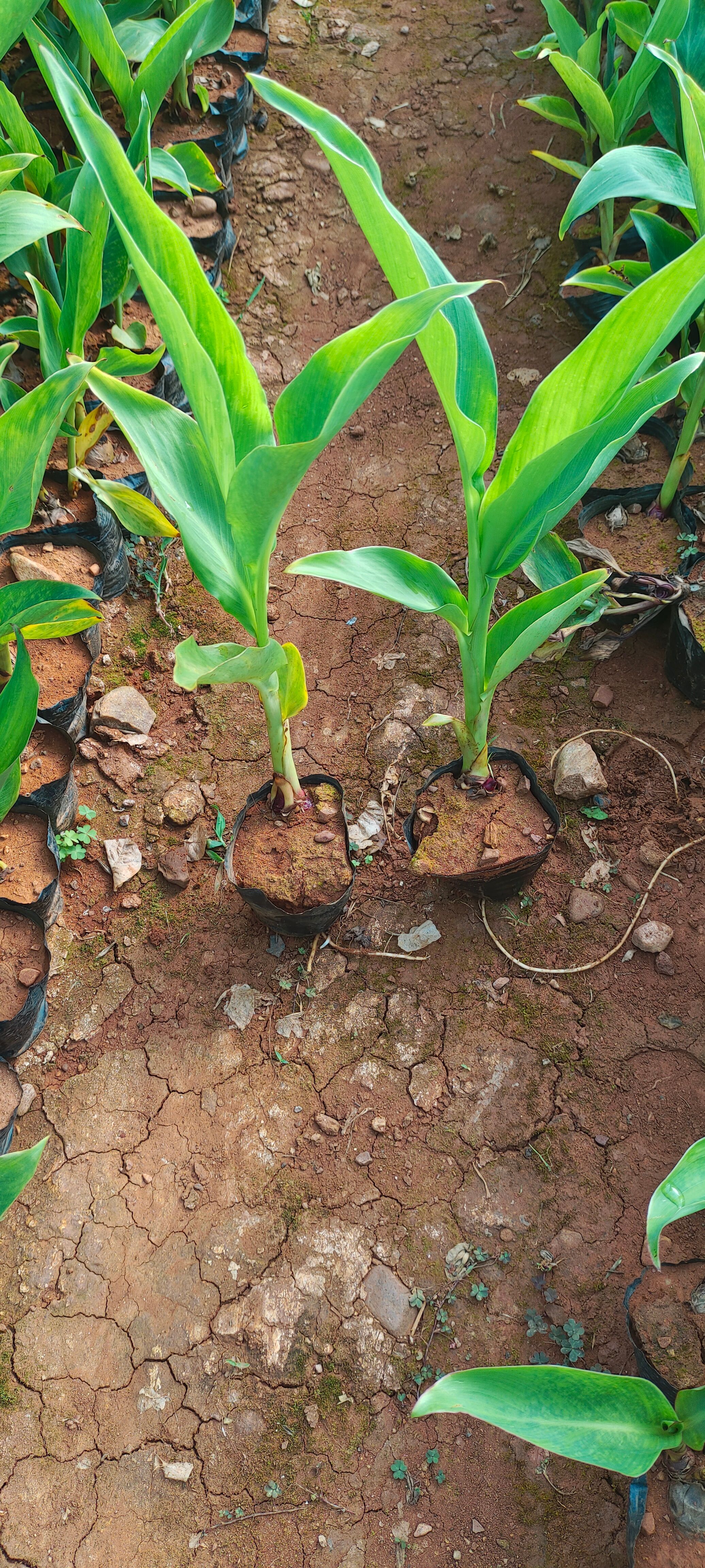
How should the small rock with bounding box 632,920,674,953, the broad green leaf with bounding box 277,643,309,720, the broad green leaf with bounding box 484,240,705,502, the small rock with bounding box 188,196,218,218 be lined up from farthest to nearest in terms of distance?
the small rock with bounding box 188,196,218,218 < the small rock with bounding box 632,920,674,953 < the broad green leaf with bounding box 277,643,309,720 < the broad green leaf with bounding box 484,240,705,502

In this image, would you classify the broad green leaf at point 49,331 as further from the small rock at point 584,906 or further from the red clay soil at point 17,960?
the small rock at point 584,906

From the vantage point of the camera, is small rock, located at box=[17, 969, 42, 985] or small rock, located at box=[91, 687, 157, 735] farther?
small rock, located at box=[91, 687, 157, 735]

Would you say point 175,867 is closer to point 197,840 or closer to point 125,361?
point 197,840

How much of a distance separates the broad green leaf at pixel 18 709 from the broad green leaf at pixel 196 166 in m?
1.50

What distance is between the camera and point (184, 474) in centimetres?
124

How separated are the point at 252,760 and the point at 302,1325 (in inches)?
40.3

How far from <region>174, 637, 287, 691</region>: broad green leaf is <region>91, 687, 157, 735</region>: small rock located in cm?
72

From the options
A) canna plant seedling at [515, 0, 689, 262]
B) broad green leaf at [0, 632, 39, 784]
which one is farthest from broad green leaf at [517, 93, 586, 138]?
broad green leaf at [0, 632, 39, 784]

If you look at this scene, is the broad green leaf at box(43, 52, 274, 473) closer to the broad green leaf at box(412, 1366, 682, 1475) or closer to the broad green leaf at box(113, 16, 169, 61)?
the broad green leaf at box(412, 1366, 682, 1475)

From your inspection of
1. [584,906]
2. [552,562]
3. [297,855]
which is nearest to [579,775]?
[584,906]

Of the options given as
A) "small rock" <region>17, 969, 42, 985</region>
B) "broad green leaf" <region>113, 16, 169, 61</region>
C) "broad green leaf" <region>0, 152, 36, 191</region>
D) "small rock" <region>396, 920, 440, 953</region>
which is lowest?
"small rock" <region>396, 920, 440, 953</region>

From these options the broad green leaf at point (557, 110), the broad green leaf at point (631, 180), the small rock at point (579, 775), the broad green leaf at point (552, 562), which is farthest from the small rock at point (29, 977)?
the broad green leaf at point (557, 110)

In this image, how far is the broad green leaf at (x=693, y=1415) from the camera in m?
1.06

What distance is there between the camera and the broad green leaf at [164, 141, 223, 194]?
2.22 metres
